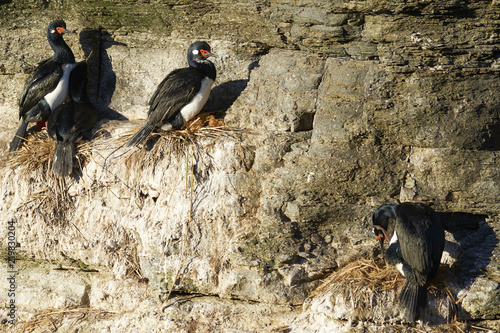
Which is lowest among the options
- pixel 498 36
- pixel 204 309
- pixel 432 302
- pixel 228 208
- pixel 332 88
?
pixel 204 309

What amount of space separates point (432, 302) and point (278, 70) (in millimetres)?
2602

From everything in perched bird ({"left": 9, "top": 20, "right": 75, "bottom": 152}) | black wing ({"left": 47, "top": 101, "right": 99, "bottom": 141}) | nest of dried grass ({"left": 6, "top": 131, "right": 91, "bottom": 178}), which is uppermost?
perched bird ({"left": 9, "top": 20, "right": 75, "bottom": 152})

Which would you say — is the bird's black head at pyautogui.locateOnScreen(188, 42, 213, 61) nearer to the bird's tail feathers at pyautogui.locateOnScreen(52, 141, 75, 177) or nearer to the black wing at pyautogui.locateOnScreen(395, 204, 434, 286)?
the bird's tail feathers at pyautogui.locateOnScreen(52, 141, 75, 177)

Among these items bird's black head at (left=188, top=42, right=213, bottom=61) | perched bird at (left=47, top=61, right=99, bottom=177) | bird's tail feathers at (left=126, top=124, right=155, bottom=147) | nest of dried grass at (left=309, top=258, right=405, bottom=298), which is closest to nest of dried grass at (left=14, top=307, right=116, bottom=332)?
perched bird at (left=47, top=61, right=99, bottom=177)

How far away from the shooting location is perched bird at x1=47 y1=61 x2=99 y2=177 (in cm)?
605

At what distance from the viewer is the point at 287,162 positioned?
5617mm

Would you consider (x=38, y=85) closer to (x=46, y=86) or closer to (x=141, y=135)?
(x=46, y=86)

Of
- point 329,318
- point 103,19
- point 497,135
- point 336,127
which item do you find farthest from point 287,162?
point 103,19

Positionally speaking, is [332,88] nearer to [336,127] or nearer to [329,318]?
[336,127]

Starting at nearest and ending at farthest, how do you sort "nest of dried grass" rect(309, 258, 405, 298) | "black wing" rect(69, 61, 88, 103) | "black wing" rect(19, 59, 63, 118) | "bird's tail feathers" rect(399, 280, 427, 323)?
"bird's tail feathers" rect(399, 280, 427, 323)
"nest of dried grass" rect(309, 258, 405, 298)
"black wing" rect(19, 59, 63, 118)
"black wing" rect(69, 61, 88, 103)

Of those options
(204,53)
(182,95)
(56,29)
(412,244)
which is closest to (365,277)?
(412,244)

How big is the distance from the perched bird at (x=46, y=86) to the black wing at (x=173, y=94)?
3.70 feet

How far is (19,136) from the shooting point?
644 centimetres

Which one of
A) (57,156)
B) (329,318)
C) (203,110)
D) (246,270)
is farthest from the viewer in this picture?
(203,110)
